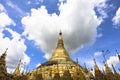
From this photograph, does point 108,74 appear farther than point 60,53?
No

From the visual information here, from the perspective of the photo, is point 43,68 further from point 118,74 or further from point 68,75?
point 118,74

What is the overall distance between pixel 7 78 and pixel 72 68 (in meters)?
29.3

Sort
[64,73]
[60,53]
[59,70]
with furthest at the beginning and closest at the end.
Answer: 1. [60,53]
2. [59,70]
3. [64,73]

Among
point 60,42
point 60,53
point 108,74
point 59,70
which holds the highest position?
point 60,42

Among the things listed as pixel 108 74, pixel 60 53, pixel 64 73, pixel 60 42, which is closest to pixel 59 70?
pixel 64 73

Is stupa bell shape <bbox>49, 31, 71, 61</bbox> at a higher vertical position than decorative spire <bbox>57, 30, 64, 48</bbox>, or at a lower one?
lower

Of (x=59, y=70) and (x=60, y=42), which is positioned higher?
(x=60, y=42)

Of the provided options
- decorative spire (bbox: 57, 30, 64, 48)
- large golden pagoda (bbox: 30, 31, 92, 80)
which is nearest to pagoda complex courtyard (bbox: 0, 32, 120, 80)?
large golden pagoda (bbox: 30, 31, 92, 80)

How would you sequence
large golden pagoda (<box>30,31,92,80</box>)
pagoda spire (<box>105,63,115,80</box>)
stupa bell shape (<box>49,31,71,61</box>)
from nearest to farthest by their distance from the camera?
pagoda spire (<box>105,63,115,80</box>)
large golden pagoda (<box>30,31,92,80</box>)
stupa bell shape (<box>49,31,71,61</box>)

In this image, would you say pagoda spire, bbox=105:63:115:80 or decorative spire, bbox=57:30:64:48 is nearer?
pagoda spire, bbox=105:63:115:80

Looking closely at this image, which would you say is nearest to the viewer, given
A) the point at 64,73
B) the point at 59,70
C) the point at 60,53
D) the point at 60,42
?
the point at 64,73

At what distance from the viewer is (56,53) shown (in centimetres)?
9394

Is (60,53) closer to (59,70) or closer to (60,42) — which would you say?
(60,42)

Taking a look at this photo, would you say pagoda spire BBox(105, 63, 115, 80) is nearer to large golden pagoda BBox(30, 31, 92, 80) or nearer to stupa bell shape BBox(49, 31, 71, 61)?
large golden pagoda BBox(30, 31, 92, 80)
